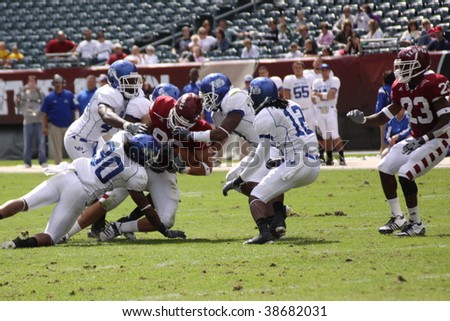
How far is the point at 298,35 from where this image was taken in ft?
63.8

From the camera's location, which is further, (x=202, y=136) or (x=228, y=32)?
(x=228, y=32)

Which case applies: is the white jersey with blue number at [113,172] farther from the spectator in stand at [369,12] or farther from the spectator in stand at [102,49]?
the spectator in stand at [102,49]

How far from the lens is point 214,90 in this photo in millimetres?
8812

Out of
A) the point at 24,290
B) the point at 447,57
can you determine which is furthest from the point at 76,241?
the point at 447,57

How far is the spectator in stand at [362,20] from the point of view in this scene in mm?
18688

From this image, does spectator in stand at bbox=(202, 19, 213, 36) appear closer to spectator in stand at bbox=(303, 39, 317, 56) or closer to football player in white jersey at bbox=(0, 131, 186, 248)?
spectator in stand at bbox=(303, 39, 317, 56)

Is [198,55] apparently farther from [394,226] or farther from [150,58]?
[394,226]

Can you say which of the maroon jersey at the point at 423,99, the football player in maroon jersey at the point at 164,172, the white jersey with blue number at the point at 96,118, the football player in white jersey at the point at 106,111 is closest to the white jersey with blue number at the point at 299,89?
the football player in white jersey at the point at 106,111

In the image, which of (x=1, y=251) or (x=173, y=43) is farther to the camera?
(x=173, y=43)

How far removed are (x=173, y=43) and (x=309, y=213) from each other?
1121cm

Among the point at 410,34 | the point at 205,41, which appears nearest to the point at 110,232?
the point at 410,34

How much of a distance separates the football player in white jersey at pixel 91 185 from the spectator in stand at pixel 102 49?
12368 mm

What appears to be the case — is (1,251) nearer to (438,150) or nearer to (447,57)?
(438,150)

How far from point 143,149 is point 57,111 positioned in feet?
30.7
